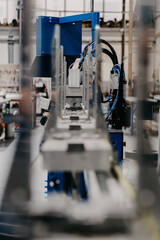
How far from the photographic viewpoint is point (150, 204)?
87 cm

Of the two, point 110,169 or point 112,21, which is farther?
point 112,21

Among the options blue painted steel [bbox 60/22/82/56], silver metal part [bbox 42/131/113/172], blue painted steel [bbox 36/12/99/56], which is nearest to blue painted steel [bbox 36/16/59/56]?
blue painted steel [bbox 36/12/99/56]

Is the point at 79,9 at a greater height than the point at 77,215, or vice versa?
the point at 79,9

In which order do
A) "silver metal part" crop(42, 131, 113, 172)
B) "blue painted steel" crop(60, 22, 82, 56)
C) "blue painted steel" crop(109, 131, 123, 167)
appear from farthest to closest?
1. "blue painted steel" crop(60, 22, 82, 56)
2. "blue painted steel" crop(109, 131, 123, 167)
3. "silver metal part" crop(42, 131, 113, 172)

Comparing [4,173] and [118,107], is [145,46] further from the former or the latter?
[4,173]

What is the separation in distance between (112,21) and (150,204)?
36.7 ft

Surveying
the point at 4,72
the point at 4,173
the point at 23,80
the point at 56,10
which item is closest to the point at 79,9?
the point at 56,10

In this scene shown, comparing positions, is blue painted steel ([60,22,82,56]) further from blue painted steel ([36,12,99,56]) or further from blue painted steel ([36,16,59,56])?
blue painted steel ([36,16,59,56])

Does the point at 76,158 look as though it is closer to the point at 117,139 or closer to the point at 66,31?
the point at 117,139

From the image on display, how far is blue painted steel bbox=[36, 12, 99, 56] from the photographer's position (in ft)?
10.5

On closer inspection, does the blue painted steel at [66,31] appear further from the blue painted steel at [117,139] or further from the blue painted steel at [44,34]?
the blue painted steel at [117,139]

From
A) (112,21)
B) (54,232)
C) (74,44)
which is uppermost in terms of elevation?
(112,21)

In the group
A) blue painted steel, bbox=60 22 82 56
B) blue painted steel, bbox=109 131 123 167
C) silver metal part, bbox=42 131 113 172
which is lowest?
blue painted steel, bbox=109 131 123 167

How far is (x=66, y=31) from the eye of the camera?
11.2 feet
